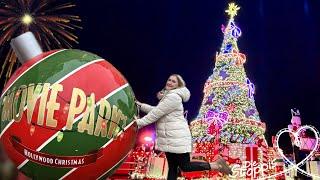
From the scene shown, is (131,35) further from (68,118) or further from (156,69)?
(68,118)

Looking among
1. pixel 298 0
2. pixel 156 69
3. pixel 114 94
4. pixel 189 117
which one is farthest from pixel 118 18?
pixel 114 94

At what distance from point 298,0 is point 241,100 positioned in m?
8.69

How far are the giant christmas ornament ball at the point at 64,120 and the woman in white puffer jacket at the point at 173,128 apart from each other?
4.81ft

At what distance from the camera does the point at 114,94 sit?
10.7 ft

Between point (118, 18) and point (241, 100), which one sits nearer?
point (241, 100)

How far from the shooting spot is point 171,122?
488 centimetres

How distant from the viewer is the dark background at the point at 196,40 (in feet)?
77.8

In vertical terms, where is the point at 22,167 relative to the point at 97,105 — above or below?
below

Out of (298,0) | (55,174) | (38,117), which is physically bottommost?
(55,174)

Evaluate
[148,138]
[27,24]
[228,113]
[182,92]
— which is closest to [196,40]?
[148,138]

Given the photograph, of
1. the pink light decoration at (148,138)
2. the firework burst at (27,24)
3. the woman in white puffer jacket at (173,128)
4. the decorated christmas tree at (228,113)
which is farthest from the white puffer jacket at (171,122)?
the pink light decoration at (148,138)

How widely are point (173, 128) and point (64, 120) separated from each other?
2.01m

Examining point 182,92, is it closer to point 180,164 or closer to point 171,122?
point 171,122

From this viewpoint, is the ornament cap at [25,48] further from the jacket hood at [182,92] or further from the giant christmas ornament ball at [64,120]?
the jacket hood at [182,92]
